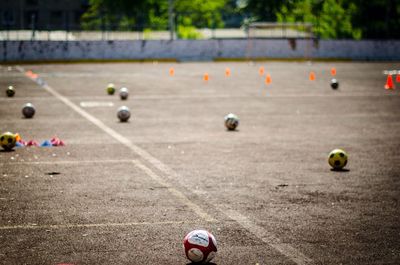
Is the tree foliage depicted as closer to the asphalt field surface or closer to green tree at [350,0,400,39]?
green tree at [350,0,400,39]

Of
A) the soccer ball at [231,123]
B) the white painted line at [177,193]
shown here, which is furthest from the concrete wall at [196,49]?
the white painted line at [177,193]

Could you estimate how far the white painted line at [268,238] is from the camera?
6.83m

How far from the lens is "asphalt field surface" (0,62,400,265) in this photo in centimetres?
722

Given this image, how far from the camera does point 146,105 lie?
71.7 feet

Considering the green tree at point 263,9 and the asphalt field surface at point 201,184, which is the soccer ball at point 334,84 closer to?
the asphalt field surface at point 201,184

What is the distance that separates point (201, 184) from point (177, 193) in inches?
27.3

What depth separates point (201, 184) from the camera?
33.9 ft

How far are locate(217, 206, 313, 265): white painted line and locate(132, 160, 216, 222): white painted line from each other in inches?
10.0

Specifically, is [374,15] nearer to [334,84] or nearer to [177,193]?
[334,84]

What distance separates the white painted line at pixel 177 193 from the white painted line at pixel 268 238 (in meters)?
0.25

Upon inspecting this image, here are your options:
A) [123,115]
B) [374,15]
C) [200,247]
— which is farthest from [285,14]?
[200,247]

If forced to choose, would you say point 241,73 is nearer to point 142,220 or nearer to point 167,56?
point 167,56

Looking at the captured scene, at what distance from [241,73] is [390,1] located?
3565cm

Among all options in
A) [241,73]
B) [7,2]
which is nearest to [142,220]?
[241,73]
